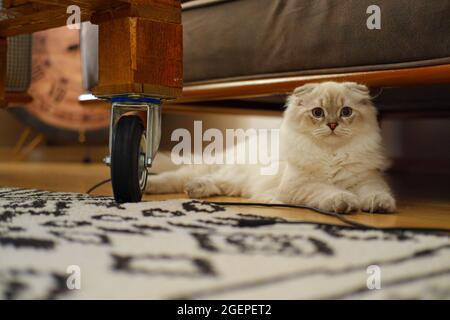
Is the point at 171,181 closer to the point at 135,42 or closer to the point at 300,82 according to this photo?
the point at 300,82

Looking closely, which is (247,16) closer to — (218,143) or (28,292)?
(218,143)

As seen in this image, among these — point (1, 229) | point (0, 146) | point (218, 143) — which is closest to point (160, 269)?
point (1, 229)

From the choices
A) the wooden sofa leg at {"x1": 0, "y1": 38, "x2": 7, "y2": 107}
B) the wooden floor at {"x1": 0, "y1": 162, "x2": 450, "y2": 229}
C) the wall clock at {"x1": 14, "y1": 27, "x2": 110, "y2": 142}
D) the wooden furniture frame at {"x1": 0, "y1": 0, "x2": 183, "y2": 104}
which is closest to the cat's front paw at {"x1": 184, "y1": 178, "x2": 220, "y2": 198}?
the wooden floor at {"x1": 0, "y1": 162, "x2": 450, "y2": 229}

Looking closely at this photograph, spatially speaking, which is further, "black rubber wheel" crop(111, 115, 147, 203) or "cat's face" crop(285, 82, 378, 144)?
"cat's face" crop(285, 82, 378, 144)

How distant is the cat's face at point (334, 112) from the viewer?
4.19ft

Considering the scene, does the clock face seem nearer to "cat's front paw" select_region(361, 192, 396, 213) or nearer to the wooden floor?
the wooden floor

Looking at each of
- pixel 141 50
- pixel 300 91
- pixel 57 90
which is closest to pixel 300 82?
pixel 300 91

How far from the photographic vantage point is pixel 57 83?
3.12 m

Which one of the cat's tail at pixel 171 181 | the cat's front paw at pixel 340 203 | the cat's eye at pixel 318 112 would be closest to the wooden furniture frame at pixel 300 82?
the cat's eye at pixel 318 112

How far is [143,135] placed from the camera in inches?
42.9

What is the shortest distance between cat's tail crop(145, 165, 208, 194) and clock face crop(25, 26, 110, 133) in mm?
1653

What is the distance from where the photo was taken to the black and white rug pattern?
1.85 feet
